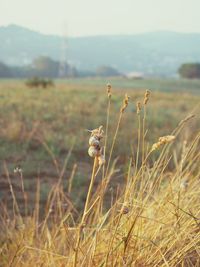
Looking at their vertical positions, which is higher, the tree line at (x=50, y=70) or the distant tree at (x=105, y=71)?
the tree line at (x=50, y=70)

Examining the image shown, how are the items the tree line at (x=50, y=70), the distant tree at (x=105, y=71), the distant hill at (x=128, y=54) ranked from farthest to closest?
the distant hill at (x=128, y=54) → the distant tree at (x=105, y=71) → the tree line at (x=50, y=70)

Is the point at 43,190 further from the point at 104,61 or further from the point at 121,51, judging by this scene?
the point at 121,51

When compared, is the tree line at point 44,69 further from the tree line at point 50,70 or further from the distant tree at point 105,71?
the distant tree at point 105,71

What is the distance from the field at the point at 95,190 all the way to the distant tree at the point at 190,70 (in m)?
46.8

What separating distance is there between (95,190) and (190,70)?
55800mm

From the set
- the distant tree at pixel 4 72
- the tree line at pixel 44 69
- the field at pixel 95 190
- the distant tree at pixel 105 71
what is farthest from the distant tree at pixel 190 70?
the field at pixel 95 190

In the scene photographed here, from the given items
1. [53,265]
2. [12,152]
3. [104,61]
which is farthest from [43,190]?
[104,61]

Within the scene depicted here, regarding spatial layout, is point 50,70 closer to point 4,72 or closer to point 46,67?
point 46,67

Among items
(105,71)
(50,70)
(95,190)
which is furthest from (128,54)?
(95,190)

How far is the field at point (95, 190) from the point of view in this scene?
2109 mm

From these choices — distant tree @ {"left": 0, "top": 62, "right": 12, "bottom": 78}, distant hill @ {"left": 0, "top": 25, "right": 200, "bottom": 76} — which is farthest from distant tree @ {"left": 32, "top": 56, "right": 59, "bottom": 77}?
distant tree @ {"left": 0, "top": 62, "right": 12, "bottom": 78}

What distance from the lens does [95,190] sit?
5918 millimetres

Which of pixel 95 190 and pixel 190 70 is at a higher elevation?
pixel 95 190

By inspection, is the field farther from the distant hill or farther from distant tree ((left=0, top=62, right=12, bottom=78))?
the distant hill
